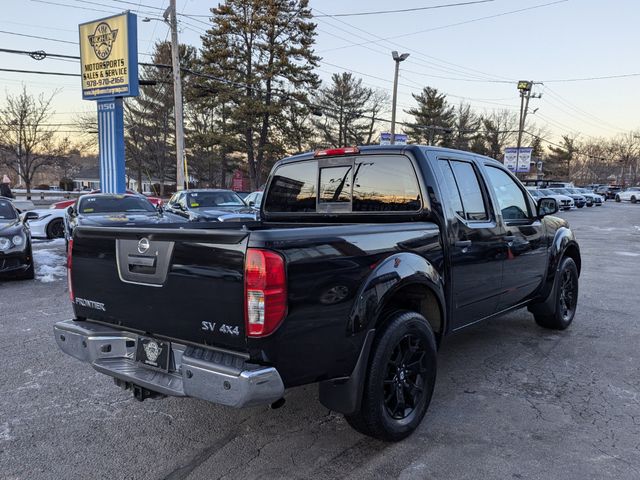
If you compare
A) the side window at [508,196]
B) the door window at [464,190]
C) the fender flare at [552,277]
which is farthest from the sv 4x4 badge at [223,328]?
the fender flare at [552,277]

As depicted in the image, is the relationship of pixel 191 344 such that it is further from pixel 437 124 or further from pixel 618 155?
pixel 618 155

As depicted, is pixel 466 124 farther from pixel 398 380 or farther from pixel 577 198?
pixel 398 380

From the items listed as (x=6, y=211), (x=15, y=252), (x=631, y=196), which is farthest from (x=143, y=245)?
(x=631, y=196)

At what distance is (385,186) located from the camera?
3.84m

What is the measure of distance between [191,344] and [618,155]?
11223 cm

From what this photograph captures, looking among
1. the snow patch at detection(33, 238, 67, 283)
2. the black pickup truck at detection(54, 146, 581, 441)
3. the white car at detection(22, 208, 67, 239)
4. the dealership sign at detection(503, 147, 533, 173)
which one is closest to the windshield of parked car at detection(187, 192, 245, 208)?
the snow patch at detection(33, 238, 67, 283)

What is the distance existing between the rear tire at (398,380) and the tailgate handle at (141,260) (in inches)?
54.0

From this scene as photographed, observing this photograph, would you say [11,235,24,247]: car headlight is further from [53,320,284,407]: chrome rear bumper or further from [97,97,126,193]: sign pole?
[97,97,126,193]: sign pole

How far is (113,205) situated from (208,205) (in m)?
3.02

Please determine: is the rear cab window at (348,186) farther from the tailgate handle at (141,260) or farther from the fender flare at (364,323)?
the tailgate handle at (141,260)

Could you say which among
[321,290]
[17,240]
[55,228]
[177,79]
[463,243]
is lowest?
[55,228]

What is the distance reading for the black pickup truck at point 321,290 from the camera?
7.84ft

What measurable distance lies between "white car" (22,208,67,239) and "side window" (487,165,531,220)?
1409 cm

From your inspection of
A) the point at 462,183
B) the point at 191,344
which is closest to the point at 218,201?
the point at 462,183
